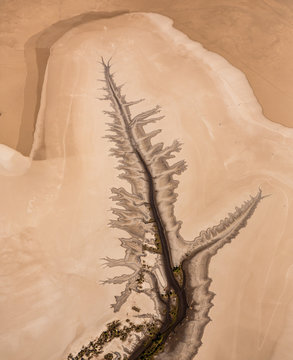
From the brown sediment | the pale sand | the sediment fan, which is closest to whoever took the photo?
the sediment fan

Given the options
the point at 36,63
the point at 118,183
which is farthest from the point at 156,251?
the point at 36,63

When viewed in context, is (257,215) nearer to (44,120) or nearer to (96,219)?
(96,219)

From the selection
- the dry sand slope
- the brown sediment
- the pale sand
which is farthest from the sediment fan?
the pale sand

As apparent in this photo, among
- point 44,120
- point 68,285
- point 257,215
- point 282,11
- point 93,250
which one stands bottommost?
point 68,285

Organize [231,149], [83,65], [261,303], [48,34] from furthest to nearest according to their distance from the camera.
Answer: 1. [48,34]
2. [83,65]
3. [231,149]
4. [261,303]

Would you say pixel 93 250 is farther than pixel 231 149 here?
No

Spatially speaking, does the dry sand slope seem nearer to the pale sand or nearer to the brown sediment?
the brown sediment

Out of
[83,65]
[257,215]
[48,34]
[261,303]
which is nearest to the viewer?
[261,303]

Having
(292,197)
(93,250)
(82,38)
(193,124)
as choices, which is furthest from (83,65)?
(292,197)

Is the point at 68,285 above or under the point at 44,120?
under

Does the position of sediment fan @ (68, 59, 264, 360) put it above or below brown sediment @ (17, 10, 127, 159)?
below
